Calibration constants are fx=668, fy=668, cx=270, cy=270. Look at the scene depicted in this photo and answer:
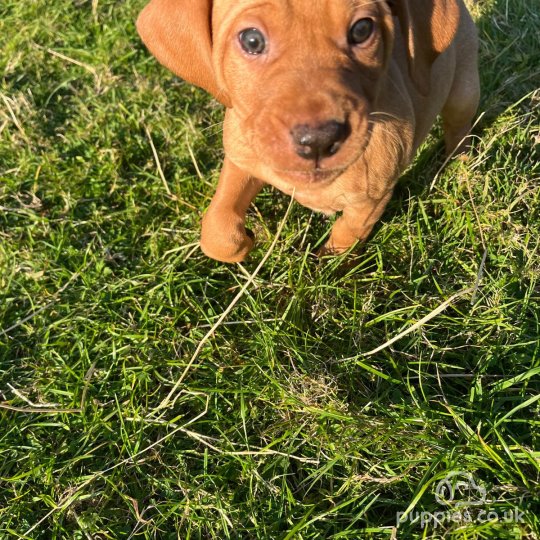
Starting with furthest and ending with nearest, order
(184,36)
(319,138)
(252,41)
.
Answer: (184,36) → (252,41) → (319,138)

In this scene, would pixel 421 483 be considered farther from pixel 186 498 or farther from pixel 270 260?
pixel 270 260

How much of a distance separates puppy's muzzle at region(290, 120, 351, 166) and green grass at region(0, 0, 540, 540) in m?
1.06

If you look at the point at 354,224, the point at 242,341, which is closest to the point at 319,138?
the point at 354,224

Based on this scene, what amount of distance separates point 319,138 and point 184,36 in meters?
0.78

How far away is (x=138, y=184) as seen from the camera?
4031 mm

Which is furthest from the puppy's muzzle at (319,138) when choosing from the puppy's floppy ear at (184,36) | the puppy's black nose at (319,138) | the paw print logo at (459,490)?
the paw print logo at (459,490)

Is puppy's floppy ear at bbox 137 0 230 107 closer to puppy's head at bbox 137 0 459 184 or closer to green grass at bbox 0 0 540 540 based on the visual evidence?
puppy's head at bbox 137 0 459 184

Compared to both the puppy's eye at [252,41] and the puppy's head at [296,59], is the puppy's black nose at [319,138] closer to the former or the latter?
the puppy's head at [296,59]

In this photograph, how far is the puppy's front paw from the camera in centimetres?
328

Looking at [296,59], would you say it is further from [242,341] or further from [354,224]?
[242,341]

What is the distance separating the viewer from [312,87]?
2.37 meters

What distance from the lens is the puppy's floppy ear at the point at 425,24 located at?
2775mm

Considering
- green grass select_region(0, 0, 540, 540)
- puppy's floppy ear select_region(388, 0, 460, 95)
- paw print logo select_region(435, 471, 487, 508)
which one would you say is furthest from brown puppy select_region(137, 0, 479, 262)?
paw print logo select_region(435, 471, 487, 508)

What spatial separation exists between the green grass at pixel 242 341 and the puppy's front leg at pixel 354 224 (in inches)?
4.7
